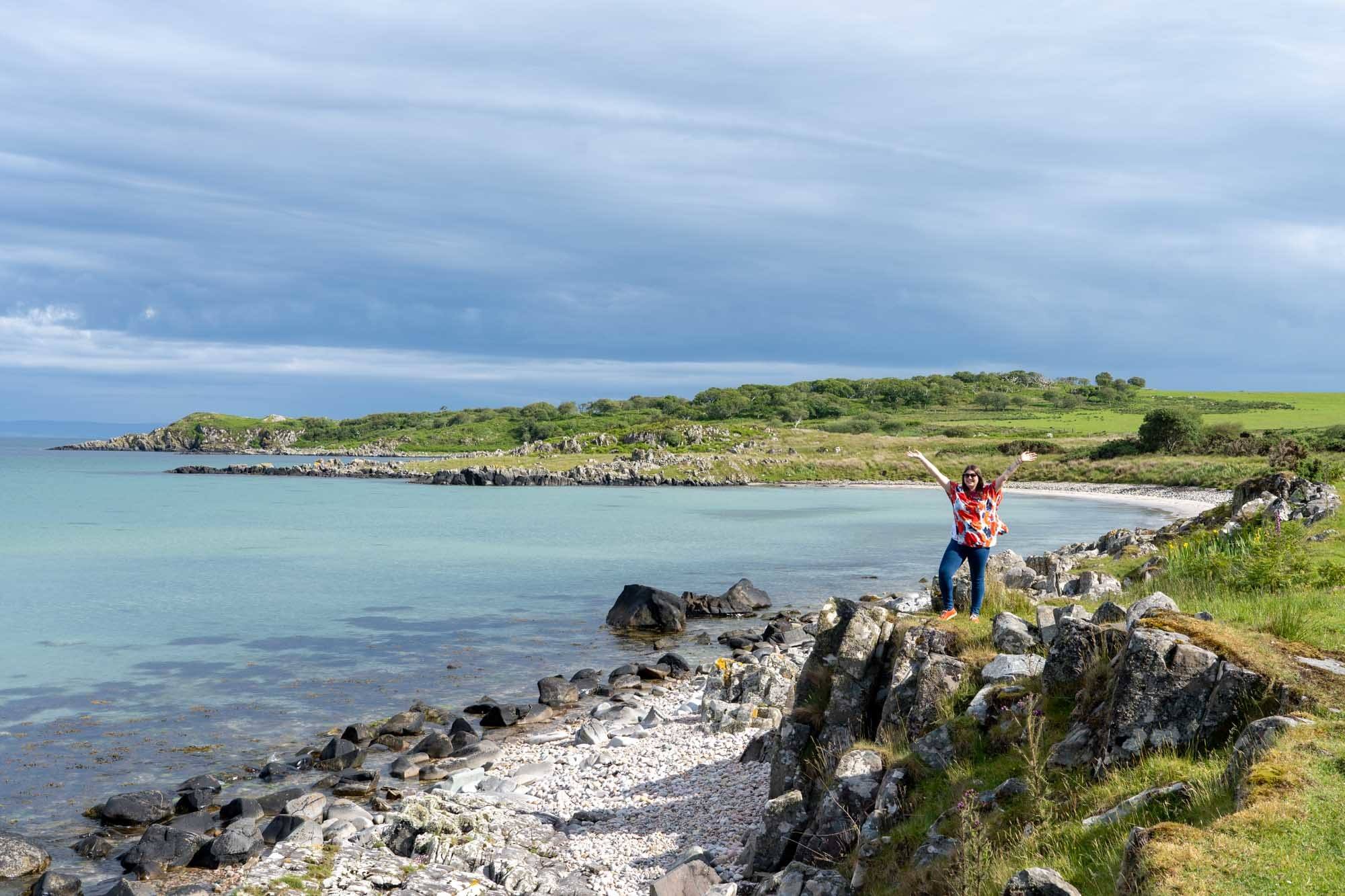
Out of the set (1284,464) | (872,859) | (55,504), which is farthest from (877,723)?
(55,504)

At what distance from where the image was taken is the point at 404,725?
19.8 m

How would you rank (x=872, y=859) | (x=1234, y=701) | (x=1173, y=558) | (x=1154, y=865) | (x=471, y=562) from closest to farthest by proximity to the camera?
(x=1154, y=865) → (x=1234, y=701) → (x=872, y=859) → (x=1173, y=558) → (x=471, y=562)

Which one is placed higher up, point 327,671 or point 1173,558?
point 1173,558

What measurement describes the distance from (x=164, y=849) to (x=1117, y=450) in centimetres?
12117

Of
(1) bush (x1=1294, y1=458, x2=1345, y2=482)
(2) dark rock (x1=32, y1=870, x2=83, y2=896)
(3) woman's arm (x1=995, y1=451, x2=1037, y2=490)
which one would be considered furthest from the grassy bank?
(1) bush (x1=1294, y1=458, x2=1345, y2=482)

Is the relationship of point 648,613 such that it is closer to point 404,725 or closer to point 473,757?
point 404,725

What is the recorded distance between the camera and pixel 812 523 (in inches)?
2896

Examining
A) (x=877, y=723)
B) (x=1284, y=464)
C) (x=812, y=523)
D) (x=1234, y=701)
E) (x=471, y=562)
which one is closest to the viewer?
(x=1234, y=701)

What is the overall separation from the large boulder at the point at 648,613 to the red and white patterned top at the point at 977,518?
19402 mm

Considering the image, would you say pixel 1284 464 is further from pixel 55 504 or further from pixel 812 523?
pixel 55 504

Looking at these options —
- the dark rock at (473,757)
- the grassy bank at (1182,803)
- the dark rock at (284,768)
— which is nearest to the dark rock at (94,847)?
the dark rock at (284,768)

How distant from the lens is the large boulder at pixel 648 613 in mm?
32719

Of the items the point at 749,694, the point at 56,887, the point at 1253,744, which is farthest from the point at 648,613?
the point at 1253,744

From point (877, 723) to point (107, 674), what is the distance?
2377cm
